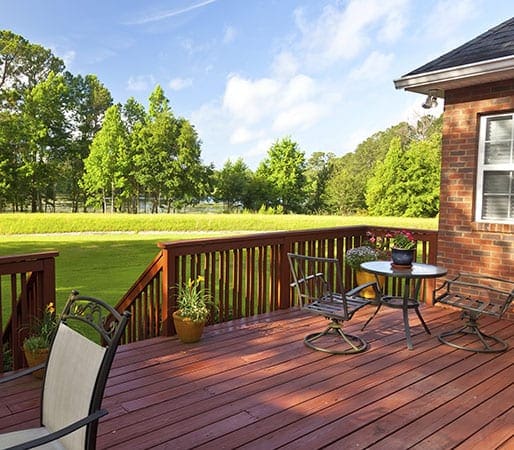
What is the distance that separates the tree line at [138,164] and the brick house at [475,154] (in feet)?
77.7

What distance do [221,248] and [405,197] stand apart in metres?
25.7

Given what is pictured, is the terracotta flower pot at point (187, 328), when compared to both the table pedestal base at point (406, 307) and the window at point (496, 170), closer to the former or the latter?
the table pedestal base at point (406, 307)

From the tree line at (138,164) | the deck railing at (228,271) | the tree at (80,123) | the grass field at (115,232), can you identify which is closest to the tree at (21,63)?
the tree line at (138,164)

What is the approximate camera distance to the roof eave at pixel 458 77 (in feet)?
14.1

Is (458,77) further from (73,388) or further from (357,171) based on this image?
(357,171)

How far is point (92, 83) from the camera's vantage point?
36250mm

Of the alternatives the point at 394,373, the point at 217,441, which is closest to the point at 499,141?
the point at 394,373

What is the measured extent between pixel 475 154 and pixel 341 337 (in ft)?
8.35

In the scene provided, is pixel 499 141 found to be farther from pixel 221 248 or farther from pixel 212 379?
pixel 212 379

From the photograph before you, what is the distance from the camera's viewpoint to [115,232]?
72.1 ft

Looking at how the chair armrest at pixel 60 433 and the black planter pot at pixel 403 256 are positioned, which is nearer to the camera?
the chair armrest at pixel 60 433

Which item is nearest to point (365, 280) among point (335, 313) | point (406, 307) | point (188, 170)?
point (406, 307)

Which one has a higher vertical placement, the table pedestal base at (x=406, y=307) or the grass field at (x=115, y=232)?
the table pedestal base at (x=406, y=307)

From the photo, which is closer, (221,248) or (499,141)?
(221,248)
